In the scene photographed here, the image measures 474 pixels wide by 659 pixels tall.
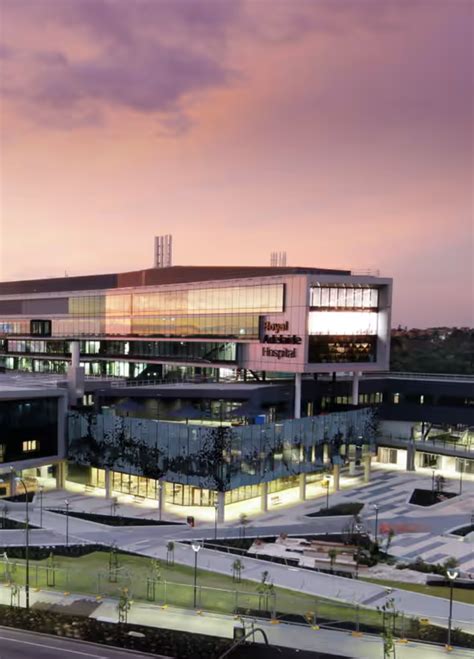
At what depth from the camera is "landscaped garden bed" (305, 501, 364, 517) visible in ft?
208

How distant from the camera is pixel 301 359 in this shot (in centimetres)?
7712

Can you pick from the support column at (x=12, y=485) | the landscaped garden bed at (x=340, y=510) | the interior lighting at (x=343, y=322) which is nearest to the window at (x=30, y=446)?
the support column at (x=12, y=485)

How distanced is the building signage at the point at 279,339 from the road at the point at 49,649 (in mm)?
47749

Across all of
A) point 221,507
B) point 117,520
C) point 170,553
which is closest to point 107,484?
point 117,520

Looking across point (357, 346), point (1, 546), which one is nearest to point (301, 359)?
point (357, 346)

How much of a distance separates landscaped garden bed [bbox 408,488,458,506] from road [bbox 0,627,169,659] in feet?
140

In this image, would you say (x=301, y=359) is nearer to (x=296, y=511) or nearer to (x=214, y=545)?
(x=296, y=511)

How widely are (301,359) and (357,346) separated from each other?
28.5ft

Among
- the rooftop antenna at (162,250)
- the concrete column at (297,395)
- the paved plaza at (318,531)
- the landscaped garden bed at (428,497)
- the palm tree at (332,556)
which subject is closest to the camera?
the paved plaza at (318,531)

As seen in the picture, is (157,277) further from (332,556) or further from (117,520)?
(332,556)

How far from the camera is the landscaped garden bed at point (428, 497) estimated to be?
68812 mm

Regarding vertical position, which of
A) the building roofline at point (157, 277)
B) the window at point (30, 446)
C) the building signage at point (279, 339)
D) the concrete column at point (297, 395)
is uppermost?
the building roofline at point (157, 277)

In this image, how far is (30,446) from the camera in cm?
7044

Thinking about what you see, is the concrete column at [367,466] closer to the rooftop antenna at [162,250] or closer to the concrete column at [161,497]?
the concrete column at [161,497]
